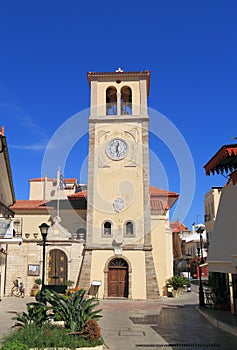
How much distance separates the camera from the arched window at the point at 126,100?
96.4ft

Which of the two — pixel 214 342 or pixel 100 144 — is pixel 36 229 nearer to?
pixel 100 144

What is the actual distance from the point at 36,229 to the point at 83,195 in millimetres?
4999

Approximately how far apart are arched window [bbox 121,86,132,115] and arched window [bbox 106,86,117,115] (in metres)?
0.66

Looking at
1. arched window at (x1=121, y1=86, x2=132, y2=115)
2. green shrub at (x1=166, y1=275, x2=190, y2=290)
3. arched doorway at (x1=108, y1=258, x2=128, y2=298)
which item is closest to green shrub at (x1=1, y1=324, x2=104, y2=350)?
arched doorway at (x1=108, y1=258, x2=128, y2=298)

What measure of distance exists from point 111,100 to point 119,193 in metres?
8.58

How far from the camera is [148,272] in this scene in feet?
84.9

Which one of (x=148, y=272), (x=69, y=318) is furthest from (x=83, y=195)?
(x=69, y=318)

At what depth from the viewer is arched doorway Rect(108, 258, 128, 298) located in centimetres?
2600

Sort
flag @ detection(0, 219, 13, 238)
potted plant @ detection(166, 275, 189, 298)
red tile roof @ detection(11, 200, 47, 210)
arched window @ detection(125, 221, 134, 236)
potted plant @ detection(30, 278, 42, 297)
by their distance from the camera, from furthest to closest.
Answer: red tile roof @ detection(11, 200, 47, 210), arched window @ detection(125, 221, 134, 236), potted plant @ detection(166, 275, 189, 298), potted plant @ detection(30, 278, 42, 297), flag @ detection(0, 219, 13, 238)

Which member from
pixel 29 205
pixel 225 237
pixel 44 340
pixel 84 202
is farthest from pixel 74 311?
pixel 29 205

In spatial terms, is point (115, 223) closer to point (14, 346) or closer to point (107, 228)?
point (107, 228)

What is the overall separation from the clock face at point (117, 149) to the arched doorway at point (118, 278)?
7863mm

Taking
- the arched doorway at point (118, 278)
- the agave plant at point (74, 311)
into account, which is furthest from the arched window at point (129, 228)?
the agave plant at point (74, 311)

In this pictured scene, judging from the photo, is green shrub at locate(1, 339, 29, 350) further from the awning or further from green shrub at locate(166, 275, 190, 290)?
green shrub at locate(166, 275, 190, 290)
